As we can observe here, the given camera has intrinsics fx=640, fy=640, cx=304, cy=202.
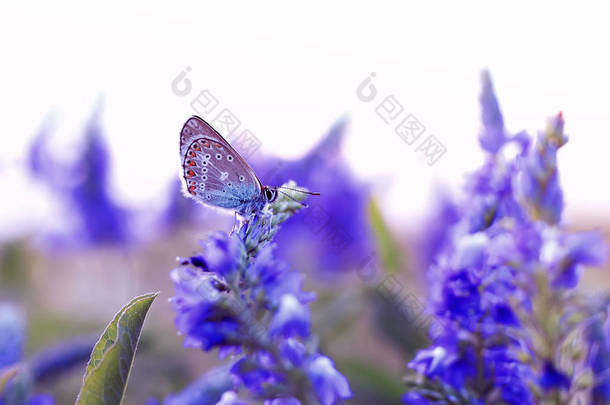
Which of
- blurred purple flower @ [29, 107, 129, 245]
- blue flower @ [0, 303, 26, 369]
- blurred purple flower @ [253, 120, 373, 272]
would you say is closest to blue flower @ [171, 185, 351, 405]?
blue flower @ [0, 303, 26, 369]

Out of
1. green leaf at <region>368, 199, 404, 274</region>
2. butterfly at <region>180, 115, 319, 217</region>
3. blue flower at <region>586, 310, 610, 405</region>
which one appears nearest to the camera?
blue flower at <region>586, 310, 610, 405</region>

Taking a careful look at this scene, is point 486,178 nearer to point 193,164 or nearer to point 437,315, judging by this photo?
point 437,315

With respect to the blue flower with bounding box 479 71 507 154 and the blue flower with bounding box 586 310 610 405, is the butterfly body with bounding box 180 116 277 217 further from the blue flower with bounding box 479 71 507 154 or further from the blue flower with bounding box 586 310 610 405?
the blue flower with bounding box 586 310 610 405

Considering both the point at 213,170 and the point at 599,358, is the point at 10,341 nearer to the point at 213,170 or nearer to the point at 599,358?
the point at 213,170

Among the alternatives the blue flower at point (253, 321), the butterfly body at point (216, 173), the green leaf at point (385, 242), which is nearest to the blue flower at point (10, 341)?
the butterfly body at point (216, 173)

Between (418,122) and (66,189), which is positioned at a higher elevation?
(66,189)

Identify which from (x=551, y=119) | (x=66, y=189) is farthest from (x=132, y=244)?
(x=551, y=119)

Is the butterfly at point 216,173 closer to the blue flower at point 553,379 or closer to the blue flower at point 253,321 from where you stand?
the blue flower at point 253,321
